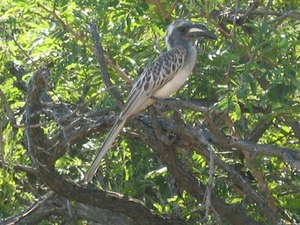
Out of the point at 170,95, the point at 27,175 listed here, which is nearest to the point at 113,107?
the point at 170,95

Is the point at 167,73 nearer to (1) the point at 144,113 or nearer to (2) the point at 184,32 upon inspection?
(1) the point at 144,113

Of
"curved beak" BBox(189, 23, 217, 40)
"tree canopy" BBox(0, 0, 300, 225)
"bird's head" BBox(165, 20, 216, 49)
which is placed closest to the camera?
"tree canopy" BBox(0, 0, 300, 225)

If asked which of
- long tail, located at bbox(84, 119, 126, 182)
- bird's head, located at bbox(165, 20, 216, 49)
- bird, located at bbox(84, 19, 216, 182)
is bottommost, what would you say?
long tail, located at bbox(84, 119, 126, 182)

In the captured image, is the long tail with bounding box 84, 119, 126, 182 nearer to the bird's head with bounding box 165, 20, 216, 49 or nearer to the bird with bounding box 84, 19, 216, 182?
the bird with bounding box 84, 19, 216, 182

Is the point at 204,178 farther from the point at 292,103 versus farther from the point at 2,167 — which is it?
the point at 2,167

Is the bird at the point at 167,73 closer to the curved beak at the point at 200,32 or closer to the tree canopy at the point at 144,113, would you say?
the curved beak at the point at 200,32

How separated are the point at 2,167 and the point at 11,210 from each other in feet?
2.31

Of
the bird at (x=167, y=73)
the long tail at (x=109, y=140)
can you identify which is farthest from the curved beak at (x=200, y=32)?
the long tail at (x=109, y=140)

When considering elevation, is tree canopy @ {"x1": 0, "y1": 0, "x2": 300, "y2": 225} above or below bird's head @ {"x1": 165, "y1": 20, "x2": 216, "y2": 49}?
below

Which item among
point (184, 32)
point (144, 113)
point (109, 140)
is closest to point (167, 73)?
point (144, 113)

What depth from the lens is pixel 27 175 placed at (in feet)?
20.2

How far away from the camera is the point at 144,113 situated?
19.7 ft

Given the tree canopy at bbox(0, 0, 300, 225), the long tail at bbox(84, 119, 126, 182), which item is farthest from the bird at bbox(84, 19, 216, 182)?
the tree canopy at bbox(0, 0, 300, 225)

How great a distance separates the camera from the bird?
544 cm
